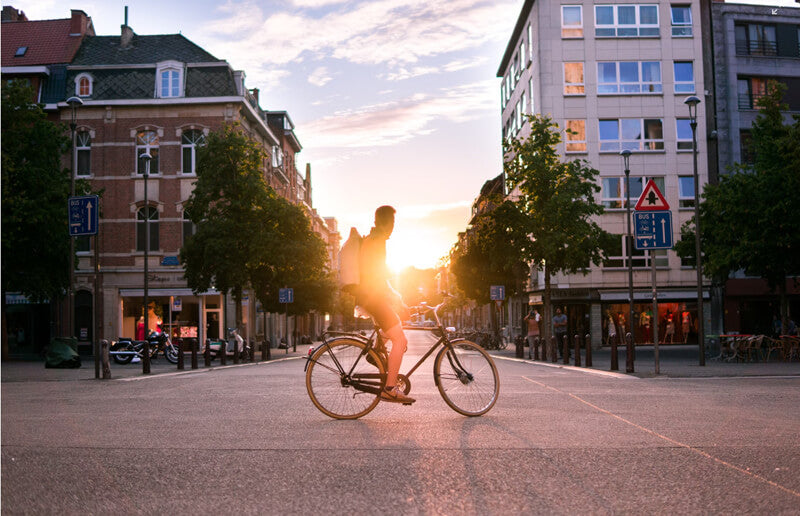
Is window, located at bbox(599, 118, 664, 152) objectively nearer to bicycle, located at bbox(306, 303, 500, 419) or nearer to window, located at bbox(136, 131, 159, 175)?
window, located at bbox(136, 131, 159, 175)

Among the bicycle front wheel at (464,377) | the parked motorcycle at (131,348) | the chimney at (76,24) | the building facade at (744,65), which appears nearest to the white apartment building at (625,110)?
the building facade at (744,65)

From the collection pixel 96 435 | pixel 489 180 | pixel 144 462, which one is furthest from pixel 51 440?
pixel 489 180

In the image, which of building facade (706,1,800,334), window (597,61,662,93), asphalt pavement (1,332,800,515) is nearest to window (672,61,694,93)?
window (597,61,662,93)

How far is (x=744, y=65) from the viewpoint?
4878cm

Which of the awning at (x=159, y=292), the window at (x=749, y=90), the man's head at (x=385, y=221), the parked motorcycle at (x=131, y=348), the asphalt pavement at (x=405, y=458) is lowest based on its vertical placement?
the parked motorcycle at (x=131, y=348)

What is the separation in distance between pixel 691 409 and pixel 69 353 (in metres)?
18.4

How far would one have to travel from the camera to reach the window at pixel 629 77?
4875 centimetres

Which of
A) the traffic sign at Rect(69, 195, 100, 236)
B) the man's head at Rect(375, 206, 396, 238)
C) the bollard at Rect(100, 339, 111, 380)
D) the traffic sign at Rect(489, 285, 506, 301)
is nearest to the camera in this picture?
the man's head at Rect(375, 206, 396, 238)

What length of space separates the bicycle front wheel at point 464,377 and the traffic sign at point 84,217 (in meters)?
12.2

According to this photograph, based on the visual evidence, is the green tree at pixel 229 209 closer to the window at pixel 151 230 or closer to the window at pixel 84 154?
the window at pixel 151 230

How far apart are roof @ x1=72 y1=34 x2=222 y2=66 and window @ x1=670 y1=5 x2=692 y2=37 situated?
26.5m

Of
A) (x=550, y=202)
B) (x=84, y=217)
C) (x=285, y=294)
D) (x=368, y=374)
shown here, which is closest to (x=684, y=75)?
(x=550, y=202)

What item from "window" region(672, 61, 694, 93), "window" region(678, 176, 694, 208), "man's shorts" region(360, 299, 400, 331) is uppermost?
"window" region(672, 61, 694, 93)

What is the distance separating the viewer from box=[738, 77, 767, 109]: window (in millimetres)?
48781
